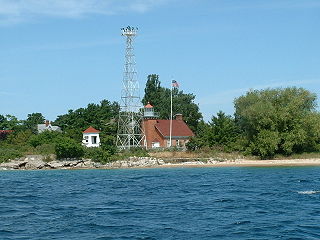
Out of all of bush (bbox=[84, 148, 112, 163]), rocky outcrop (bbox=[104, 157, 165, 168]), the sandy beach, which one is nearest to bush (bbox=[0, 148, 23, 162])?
bush (bbox=[84, 148, 112, 163])

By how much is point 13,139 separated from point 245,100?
3601cm

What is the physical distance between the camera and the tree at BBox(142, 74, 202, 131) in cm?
9531

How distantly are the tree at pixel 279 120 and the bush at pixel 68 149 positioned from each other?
2061 centimetres

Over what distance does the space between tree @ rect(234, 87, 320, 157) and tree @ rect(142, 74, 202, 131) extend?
84.5 feet

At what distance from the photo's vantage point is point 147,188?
33844 millimetres

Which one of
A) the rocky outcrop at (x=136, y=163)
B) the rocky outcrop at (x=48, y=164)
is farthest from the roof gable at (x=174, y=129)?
the rocky outcrop at (x=48, y=164)

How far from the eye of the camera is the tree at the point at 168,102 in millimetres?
95312

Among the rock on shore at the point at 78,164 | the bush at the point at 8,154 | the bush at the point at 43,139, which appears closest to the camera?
the rock on shore at the point at 78,164

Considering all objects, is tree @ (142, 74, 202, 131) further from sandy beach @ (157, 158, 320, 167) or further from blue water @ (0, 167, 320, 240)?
blue water @ (0, 167, 320, 240)

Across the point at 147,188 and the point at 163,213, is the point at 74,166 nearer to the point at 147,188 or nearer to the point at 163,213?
the point at 147,188

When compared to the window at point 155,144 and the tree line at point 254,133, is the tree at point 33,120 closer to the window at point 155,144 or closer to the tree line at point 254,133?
the tree line at point 254,133

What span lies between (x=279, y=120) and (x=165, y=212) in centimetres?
4287

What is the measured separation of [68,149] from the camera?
64875 millimetres

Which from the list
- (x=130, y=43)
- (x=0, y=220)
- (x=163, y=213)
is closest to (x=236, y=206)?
(x=163, y=213)
